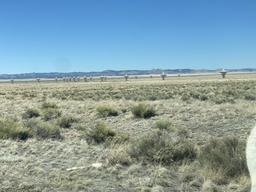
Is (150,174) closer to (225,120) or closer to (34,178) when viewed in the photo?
(34,178)

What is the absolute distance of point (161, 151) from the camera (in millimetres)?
12867

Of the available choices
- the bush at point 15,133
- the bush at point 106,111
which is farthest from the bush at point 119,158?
the bush at point 106,111

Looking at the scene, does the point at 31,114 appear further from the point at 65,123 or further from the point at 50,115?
the point at 65,123

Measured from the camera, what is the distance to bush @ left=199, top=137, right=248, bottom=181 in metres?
10.9

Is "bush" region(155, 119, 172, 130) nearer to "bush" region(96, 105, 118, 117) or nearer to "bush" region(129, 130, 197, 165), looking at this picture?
"bush" region(129, 130, 197, 165)

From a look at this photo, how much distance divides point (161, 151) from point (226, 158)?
1896mm

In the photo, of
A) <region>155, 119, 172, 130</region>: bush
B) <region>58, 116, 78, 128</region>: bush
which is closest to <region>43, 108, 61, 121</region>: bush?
<region>58, 116, 78, 128</region>: bush

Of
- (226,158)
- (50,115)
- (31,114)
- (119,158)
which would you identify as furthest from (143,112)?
(226,158)

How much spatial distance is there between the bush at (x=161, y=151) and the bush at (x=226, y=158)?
432 mm

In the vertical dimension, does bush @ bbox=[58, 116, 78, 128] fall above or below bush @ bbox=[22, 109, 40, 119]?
above

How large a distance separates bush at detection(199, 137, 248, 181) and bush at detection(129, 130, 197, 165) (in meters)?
0.43

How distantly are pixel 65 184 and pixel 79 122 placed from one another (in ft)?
40.0

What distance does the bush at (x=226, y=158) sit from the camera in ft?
35.7

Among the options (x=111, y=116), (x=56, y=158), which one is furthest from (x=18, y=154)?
(x=111, y=116)
